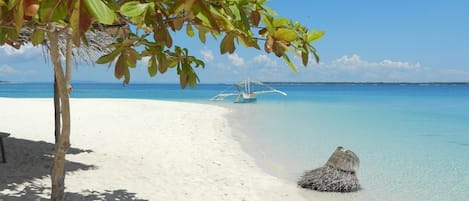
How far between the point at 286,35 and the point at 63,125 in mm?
1613

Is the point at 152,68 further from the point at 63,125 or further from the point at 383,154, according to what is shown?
the point at 383,154

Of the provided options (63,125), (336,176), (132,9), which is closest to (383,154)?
(336,176)

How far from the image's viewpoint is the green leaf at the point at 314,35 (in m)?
1.73

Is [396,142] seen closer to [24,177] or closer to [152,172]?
[152,172]

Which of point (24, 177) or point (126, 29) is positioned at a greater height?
point (126, 29)

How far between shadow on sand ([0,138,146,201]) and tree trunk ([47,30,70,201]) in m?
1.33

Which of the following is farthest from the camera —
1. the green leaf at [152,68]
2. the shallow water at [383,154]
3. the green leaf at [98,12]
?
the shallow water at [383,154]

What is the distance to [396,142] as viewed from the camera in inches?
414

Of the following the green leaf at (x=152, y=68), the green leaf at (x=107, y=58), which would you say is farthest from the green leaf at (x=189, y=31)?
the green leaf at (x=107, y=58)

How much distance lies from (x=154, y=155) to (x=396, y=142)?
19.7 feet

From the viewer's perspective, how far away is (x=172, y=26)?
1802mm

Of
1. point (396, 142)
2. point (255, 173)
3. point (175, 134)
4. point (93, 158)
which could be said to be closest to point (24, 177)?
point (93, 158)

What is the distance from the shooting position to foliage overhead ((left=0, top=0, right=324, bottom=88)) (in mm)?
1175

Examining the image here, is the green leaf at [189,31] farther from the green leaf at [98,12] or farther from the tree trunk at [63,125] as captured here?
the green leaf at [98,12]
